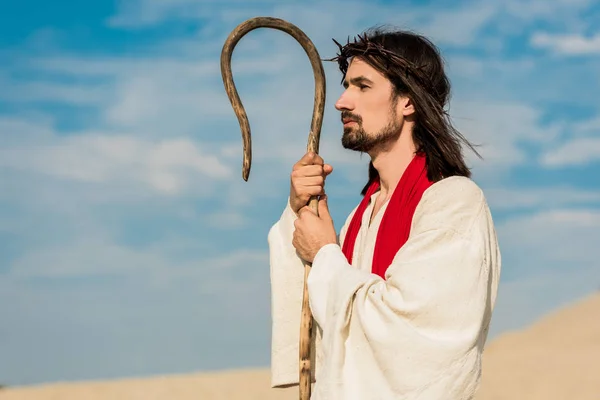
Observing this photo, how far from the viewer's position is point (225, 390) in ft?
58.6

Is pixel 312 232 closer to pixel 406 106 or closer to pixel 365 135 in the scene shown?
pixel 365 135

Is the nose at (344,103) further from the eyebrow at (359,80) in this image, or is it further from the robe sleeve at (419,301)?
the robe sleeve at (419,301)

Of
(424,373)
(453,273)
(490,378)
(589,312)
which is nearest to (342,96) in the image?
(453,273)

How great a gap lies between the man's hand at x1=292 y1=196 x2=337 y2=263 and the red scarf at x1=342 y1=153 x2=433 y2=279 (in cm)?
23

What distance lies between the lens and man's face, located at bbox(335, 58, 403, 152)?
432 cm

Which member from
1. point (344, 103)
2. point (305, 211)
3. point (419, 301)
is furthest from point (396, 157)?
point (419, 301)

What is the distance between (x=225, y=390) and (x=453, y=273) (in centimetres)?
1455

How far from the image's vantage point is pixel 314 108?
454cm

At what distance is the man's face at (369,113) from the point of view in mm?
4316

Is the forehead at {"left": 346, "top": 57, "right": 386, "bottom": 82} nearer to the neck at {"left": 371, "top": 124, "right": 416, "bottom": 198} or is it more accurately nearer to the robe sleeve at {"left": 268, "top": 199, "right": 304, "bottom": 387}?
the neck at {"left": 371, "top": 124, "right": 416, "bottom": 198}

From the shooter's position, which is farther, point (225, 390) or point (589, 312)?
point (589, 312)

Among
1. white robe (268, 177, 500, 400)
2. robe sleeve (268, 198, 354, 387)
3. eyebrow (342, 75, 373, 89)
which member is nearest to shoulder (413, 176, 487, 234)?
white robe (268, 177, 500, 400)

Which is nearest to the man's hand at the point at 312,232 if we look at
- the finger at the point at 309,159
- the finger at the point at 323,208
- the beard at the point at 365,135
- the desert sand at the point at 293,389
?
the finger at the point at 323,208

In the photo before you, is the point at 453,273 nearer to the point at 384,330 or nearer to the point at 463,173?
the point at 384,330
